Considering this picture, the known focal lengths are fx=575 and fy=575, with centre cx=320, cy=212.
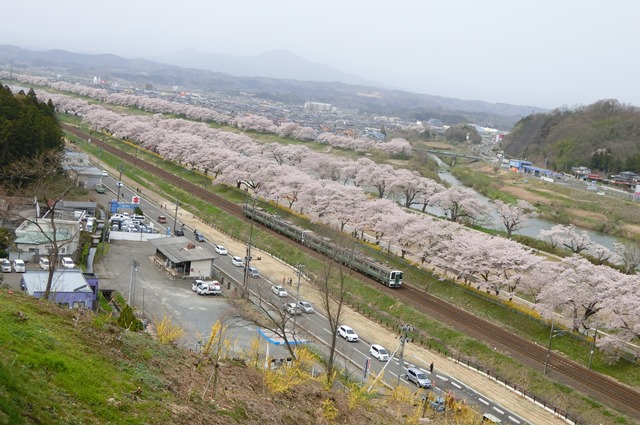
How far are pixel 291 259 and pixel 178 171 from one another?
1093 inches

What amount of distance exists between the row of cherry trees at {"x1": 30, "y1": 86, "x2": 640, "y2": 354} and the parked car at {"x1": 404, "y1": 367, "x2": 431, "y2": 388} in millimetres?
7622

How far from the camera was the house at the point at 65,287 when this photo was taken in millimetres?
20281

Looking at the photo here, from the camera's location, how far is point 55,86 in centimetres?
12069

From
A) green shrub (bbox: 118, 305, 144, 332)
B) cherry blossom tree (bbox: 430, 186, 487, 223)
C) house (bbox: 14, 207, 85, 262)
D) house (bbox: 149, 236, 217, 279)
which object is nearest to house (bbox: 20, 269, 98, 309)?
house (bbox: 14, 207, 85, 262)

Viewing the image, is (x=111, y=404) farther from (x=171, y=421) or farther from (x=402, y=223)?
(x=402, y=223)

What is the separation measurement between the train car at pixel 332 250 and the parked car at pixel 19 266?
13.2m

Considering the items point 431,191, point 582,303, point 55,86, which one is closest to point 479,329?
point 582,303

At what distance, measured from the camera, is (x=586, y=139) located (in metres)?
80.0

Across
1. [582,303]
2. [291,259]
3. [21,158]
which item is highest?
[21,158]

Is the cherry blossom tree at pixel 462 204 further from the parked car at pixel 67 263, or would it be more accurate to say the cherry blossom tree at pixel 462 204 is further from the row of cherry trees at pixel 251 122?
the row of cherry trees at pixel 251 122

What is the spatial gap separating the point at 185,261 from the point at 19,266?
23.3 ft

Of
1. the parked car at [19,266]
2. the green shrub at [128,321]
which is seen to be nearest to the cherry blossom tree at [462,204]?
the parked car at [19,266]

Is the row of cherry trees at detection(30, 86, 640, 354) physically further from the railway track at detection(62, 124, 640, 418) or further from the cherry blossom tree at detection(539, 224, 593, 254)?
the railway track at detection(62, 124, 640, 418)

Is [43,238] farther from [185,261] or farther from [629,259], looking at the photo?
[629,259]
